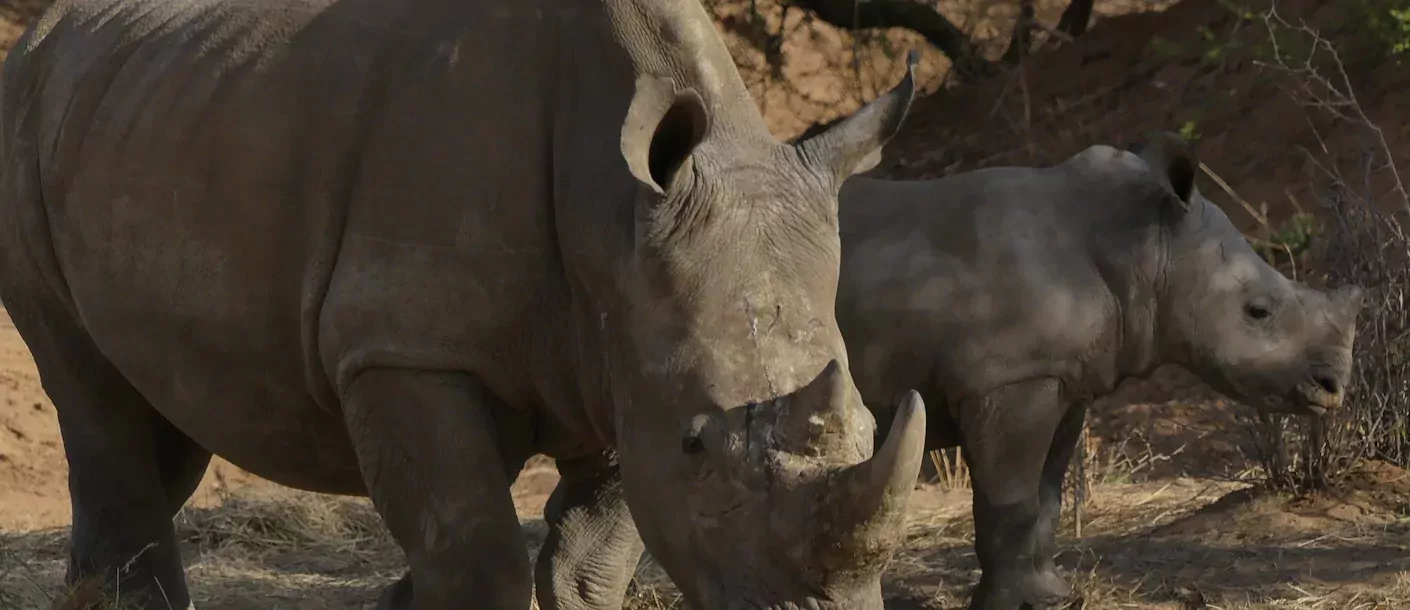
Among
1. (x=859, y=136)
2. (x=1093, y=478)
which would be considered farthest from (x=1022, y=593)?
(x=1093, y=478)

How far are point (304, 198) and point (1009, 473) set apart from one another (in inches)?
95.1

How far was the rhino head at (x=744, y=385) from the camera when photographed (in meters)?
2.92

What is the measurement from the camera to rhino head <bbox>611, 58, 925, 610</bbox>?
292 centimetres

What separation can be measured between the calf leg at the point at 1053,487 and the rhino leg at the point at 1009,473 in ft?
0.64

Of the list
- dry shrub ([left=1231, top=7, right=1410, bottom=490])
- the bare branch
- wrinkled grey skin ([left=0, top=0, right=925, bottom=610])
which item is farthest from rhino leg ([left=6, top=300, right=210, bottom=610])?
the bare branch

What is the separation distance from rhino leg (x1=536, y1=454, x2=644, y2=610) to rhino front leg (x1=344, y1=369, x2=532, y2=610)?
79 cm

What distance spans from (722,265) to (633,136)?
267 millimetres

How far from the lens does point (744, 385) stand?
3.05 metres

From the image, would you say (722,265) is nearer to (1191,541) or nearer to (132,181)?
(132,181)

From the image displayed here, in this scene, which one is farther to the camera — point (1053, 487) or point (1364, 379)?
point (1364, 379)

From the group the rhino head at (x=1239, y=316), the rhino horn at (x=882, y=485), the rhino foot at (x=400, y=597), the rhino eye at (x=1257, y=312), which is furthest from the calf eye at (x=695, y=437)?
the rhino eye at (x=1257, y=312)

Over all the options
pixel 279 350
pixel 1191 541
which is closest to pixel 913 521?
pixel 1191 541

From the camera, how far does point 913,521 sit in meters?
7.04

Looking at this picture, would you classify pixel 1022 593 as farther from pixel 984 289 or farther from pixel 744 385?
pixel 744 385
